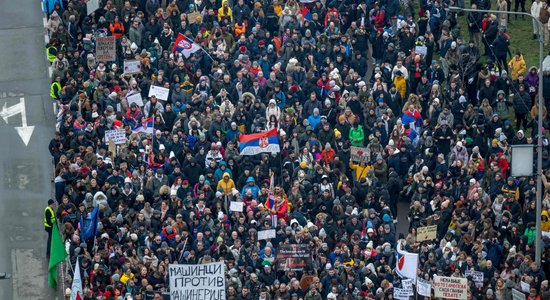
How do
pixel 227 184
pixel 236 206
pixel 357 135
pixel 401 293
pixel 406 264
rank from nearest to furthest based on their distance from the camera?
pixel 401 293 < pixel 406 264 < pixel 236 206 < pixel 227 184 < pixel 357 135

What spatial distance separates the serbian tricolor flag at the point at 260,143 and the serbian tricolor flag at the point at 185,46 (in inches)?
204

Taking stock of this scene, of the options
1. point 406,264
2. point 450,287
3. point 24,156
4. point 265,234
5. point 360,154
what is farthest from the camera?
point 24,156

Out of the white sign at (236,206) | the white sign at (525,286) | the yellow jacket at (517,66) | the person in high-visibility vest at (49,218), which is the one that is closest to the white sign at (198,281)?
the white sign at (236,206)

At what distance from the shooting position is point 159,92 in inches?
2147

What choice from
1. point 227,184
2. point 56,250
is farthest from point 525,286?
point 56,250

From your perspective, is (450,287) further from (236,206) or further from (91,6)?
(91,6)

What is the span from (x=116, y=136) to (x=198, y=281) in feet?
23.0

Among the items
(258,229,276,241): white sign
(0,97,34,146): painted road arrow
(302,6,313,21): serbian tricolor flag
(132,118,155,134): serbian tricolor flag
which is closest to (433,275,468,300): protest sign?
(258,229,276,241): white sign

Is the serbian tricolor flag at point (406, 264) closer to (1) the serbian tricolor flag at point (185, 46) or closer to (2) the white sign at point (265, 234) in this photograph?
(2) the white sign at point (265, 234)

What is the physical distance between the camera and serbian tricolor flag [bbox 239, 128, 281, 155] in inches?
2046

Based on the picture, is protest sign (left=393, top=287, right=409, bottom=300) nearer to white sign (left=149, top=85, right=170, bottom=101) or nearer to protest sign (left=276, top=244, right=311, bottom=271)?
protest sign (left=276, top=244, right=311, bottom=271)

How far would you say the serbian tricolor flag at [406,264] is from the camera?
4712cm

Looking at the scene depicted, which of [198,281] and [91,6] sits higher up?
[91,6]

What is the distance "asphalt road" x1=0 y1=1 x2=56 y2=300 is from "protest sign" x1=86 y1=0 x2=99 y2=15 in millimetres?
3053
